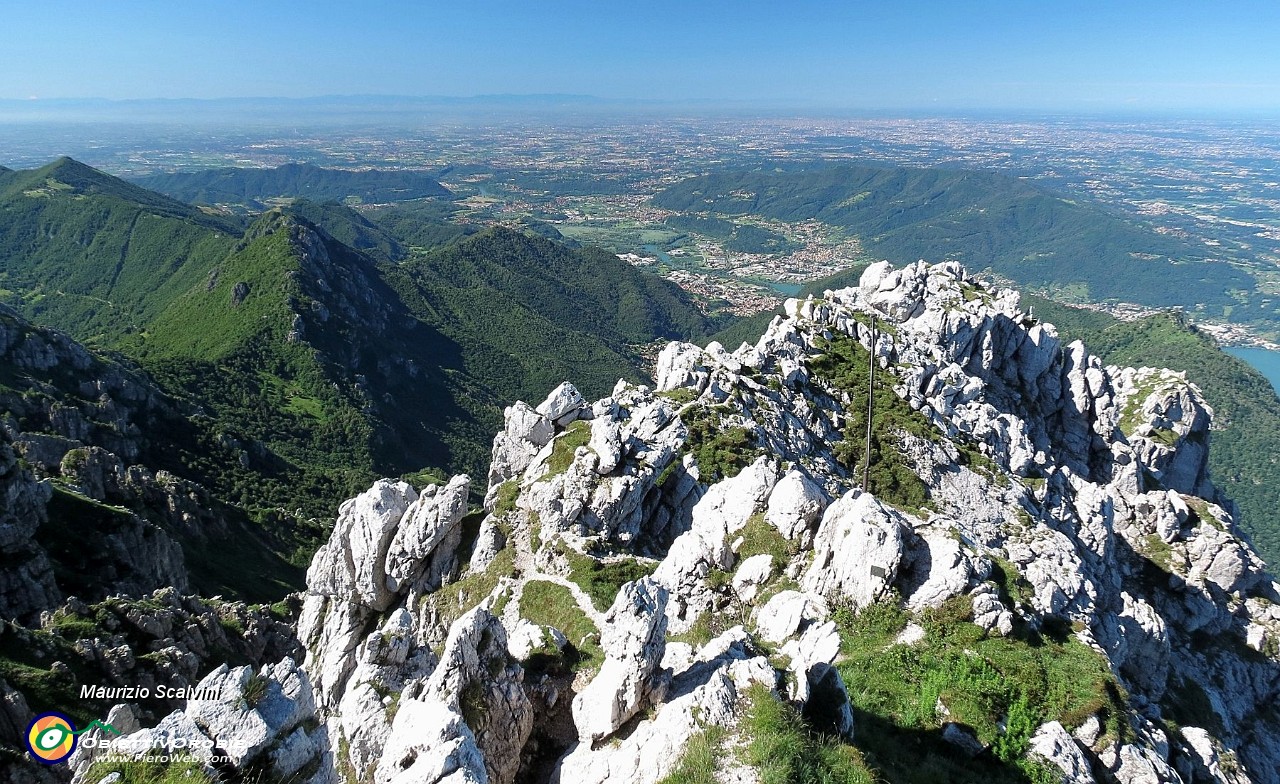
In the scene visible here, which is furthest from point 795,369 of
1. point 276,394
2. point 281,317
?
point 281,317

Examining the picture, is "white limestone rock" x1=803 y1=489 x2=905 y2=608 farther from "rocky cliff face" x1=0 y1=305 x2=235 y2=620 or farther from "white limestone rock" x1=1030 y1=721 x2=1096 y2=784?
"rocky cliff face" x1=0 y1=305 x2=235 y2=620

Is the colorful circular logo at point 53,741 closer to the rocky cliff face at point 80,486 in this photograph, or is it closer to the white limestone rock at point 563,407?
the white limestone rock at point 563,407

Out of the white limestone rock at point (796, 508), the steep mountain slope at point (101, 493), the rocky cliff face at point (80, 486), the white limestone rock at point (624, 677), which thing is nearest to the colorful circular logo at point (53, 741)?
the white limestone rock at point (624, 677)

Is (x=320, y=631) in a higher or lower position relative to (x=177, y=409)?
higher

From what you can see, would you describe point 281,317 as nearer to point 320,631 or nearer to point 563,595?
point 320,631

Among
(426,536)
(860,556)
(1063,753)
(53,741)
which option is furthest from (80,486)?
(1063,753)

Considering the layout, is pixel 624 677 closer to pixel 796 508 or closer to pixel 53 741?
pixel 53 741

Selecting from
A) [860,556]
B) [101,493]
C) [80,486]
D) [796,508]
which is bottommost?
[101,493]
